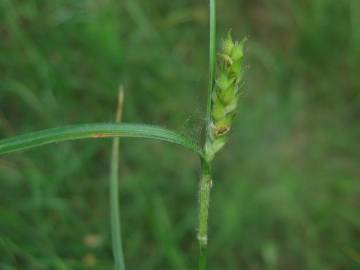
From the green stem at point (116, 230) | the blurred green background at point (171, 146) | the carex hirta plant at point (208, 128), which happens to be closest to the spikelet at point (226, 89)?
the carex hirta plant at point (208, 128)

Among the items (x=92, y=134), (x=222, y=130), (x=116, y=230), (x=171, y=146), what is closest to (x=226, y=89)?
(x=222, y=130)

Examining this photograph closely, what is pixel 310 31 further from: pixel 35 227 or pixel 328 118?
pixel 35 227

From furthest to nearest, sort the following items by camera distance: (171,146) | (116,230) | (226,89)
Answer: (171,146), (116,230), (226,89)

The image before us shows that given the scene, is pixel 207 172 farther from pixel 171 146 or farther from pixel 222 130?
pixel 171 146

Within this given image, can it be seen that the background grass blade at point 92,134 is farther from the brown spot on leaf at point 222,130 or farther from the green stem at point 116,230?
the green stem at point 116,230

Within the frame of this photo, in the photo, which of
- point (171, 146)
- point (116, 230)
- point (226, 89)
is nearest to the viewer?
point (226, 89)

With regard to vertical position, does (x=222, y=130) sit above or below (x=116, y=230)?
above
